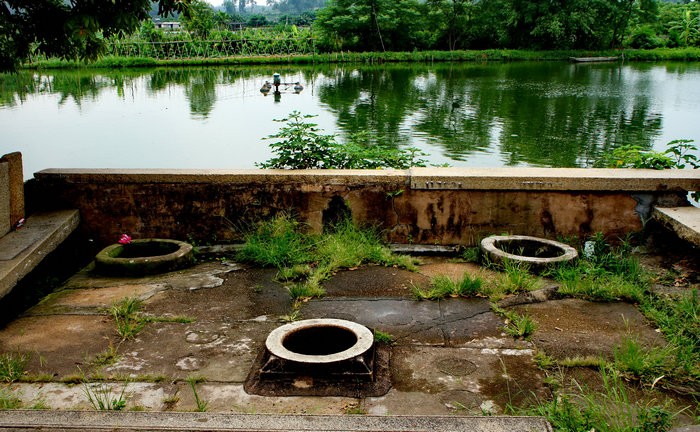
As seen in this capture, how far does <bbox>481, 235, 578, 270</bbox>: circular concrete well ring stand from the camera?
4.52 metres

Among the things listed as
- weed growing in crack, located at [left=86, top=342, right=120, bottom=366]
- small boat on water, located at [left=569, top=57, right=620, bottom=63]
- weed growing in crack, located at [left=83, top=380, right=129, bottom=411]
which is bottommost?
weed growing in crack, located at [left=86, top=342, right=120, bottom=366]

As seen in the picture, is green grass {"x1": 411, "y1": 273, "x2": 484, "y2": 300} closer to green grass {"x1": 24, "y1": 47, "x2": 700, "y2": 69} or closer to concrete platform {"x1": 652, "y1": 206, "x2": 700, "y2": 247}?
concrete platform {"x1": 652, "y1": 206, "x2": 700, "y2": 247}

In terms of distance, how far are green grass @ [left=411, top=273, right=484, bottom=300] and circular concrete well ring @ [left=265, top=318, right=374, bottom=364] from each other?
0.79 m

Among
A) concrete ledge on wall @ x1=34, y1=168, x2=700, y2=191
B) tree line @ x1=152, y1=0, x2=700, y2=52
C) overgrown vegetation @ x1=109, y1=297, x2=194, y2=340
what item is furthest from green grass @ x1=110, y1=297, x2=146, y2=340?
tree line @ x1=152, y1=0, x2=700, y2=52

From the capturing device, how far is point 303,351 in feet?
12.0

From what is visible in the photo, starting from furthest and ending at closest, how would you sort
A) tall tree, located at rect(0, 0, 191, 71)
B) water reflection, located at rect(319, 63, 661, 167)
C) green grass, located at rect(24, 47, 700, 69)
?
green grass, located at rect(24, 47, 700, 69) < water reflection, located at rect(319, 63, 661, 167) < tall tree, located at rect(0, 0, 191, 71)

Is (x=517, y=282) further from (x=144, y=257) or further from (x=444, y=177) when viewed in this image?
(x=144, y=257)

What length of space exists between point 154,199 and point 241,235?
32.2 inches

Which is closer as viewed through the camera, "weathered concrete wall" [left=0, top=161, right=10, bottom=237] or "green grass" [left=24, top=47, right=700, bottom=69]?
"weathered concrete wall" [left=0, top=161, right=10, bottom=237]

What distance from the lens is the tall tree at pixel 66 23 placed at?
4.44 metres

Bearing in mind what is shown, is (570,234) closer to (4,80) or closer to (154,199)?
(154,199)

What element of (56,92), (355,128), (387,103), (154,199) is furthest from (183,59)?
(154,199)

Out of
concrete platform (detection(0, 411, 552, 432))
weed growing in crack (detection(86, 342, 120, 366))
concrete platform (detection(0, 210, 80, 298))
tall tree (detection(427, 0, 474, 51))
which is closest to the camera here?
concrete platform (detection(0, 411, 552, 432))

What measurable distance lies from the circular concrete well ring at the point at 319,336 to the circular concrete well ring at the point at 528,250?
157 centimetres
